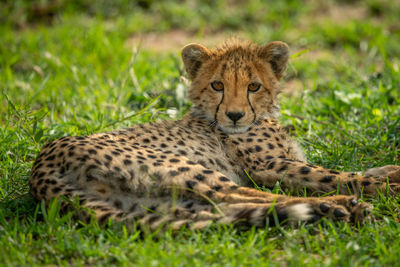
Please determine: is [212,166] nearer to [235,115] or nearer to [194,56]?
[235,115]

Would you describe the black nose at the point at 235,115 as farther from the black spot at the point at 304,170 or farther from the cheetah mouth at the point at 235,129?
the black spot at the point at 304,170

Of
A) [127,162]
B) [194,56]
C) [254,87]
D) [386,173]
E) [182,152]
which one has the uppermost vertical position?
[194,56]

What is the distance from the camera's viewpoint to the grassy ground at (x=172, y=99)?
2268mm

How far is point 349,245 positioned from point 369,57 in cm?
458

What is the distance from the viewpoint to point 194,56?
377 cm

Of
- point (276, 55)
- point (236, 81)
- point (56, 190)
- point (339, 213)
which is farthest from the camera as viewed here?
point (276, 55)

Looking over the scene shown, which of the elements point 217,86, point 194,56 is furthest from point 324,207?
point 194,56

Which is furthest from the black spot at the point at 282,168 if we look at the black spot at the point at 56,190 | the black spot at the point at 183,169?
the black spot at the point at 56,190

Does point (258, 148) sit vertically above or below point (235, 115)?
below

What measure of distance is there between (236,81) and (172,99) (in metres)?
1.28

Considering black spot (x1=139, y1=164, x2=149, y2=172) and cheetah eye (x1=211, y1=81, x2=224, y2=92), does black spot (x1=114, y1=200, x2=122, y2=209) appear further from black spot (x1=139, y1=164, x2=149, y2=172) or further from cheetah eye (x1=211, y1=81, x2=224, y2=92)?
cheetah eye (x1=211, y1=81, x2=224, y2=92)

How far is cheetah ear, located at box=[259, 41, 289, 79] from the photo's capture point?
3.67 metres

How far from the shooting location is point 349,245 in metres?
2.25

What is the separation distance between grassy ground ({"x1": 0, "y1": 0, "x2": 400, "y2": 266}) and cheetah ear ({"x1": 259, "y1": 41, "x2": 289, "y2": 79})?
481 millimetres
